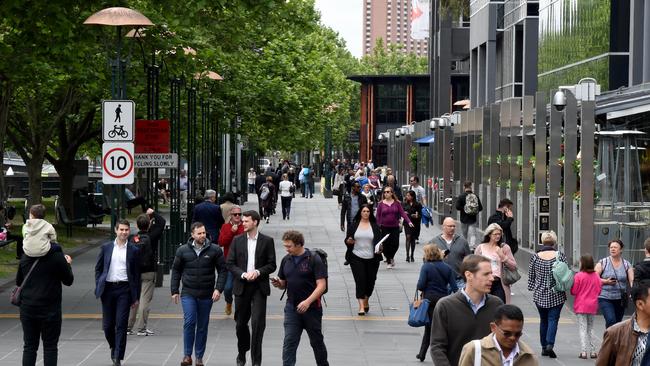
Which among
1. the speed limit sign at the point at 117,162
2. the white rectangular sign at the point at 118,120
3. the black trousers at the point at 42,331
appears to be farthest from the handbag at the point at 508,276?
the white rectangular sign at the point at 118,120

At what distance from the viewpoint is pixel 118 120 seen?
19547mm

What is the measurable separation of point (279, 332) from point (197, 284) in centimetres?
368

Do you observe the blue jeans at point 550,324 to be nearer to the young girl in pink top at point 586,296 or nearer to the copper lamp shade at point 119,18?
the young girl in pink top at point 586,296

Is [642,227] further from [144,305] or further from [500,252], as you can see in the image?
[144,305]

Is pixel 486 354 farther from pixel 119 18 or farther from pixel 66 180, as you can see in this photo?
pixel 66 180

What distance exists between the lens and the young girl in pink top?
15461 mm

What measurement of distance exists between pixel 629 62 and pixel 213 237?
12861 millimetres

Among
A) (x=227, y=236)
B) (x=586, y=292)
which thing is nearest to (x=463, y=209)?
(x=227, y=236)

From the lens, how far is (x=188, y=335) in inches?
563

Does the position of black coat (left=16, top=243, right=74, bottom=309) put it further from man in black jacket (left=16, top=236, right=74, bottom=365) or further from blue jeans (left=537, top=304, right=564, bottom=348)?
blue jeans (left=537, top=304, right=564, bottom=348)

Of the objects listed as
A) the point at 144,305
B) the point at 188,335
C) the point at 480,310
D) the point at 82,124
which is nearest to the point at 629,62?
the point at 82,124

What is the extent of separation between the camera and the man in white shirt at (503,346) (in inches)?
292

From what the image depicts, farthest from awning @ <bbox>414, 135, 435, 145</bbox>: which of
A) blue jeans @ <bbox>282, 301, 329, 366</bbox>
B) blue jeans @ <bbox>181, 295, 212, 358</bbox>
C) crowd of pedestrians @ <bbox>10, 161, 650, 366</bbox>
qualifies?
blue jeans @ <bbox>282, 301, 329, 366</bbox>

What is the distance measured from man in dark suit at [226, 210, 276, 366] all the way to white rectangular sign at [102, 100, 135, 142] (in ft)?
18.6
